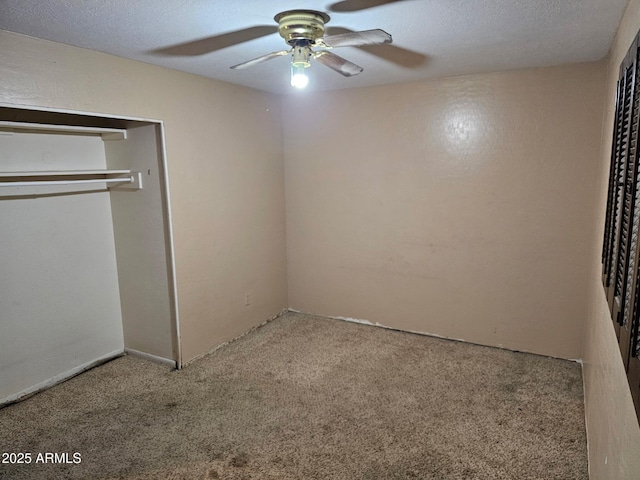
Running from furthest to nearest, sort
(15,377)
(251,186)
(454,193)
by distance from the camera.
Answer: (251,186) → (454,193) → (15,377)

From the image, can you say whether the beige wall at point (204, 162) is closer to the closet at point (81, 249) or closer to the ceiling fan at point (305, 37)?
the closet at point (81, 249)

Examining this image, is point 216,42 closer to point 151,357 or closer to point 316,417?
point 316,417

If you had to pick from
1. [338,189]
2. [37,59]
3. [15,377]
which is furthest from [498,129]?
[15,377]

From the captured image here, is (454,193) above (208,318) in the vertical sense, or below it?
above

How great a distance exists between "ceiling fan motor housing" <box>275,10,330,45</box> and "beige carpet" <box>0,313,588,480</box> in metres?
2.20

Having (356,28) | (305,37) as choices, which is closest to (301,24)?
(305,37)

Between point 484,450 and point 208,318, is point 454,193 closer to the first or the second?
point 484,450

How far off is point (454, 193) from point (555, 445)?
200cm

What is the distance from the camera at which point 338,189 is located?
13.6 feet

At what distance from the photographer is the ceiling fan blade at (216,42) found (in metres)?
2.30

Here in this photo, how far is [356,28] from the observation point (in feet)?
7.54

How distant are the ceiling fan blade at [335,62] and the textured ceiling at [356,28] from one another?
173 millimetres

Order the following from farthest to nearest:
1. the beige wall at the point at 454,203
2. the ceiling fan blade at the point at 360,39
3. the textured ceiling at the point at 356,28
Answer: the beige wall at the point at 454,203 < the textured ceiling at the point at 356,28 < the ceiling fan blade at the point at 360,39

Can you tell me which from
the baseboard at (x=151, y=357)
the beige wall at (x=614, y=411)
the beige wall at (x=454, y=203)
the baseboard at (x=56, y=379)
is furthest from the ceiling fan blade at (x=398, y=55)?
the baseboard at (x=56, y=379)
